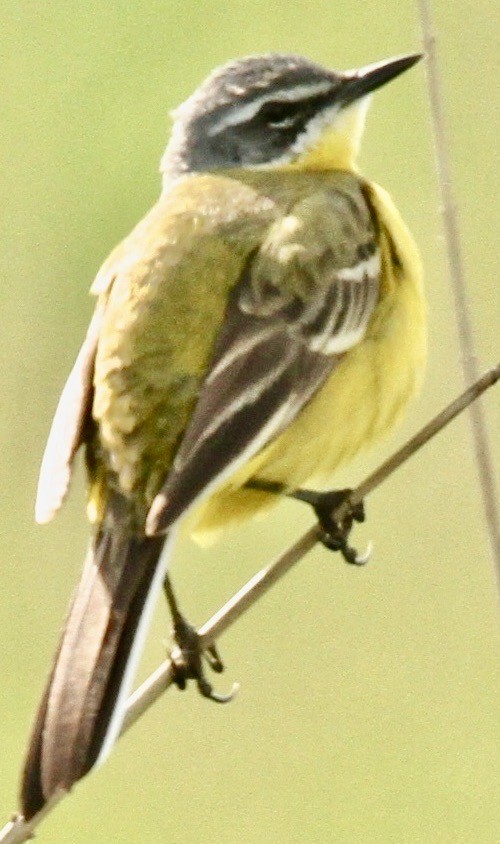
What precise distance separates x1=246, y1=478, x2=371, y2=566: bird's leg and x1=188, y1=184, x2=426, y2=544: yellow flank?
3 cm

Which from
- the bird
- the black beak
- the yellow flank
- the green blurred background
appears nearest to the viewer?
the bird

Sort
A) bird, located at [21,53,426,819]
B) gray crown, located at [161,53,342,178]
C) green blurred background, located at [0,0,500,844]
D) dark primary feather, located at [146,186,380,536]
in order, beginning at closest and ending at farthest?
bird, located at [21,53,426,819] → dark primary feather, located at [146,186,380,536] → gray crown, located at [161,53,342,178] → green blurred background, located at [0,0,500,844]

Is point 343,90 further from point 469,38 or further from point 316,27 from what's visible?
point 316,27

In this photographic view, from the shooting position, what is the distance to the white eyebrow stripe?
6.15 meters

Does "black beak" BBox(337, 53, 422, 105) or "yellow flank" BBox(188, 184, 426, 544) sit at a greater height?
"black beak" BBox(337, 53, 422, 105)

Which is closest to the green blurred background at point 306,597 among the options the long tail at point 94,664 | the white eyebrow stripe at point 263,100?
the white eyebrow stripe at point 263,100

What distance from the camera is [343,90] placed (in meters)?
6.13

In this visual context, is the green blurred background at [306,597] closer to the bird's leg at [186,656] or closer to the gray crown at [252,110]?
the gray crown at [252,110]

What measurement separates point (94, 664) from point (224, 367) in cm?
90

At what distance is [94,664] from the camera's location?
4.44 metres

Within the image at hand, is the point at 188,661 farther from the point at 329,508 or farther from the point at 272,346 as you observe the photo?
the point at 272,346

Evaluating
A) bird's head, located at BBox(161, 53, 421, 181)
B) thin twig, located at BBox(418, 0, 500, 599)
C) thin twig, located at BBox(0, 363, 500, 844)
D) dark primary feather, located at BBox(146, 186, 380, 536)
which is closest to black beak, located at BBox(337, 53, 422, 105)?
bird's head, located at BBox(161, 53, 421, 181)

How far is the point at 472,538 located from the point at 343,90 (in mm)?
1729

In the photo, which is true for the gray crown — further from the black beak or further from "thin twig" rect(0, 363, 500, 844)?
"thin twig" rect(0, 363, 500, 844)
